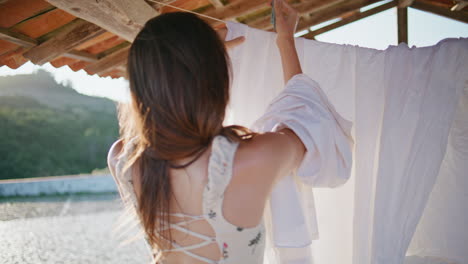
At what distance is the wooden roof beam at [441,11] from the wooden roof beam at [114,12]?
1831 mm

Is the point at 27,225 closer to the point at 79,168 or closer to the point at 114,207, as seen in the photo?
the point at 114,207

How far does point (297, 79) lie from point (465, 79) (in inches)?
21.7

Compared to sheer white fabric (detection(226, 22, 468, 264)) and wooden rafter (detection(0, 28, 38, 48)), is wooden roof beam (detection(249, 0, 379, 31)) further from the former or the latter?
wooden rafter (detection(0, 28, 38, 48))

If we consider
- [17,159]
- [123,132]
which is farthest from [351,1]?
[17,159]

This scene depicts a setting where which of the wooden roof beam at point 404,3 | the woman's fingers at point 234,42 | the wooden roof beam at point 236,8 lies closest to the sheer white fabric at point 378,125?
the woman's fingers at point 234,42

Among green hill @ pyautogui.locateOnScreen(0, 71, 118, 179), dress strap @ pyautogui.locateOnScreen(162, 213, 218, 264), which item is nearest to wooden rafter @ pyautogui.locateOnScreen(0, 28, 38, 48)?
dress strap @ pyautogui.locateOnScreen(162, 213, 218, 264)

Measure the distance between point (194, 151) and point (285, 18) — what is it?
59cm

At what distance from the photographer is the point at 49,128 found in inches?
810

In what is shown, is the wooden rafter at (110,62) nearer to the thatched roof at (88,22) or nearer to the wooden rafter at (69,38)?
the thatched roof at (88,22)

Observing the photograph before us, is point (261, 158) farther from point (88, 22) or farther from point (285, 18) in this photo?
point (88, 22)

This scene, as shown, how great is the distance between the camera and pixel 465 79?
3.35 ft

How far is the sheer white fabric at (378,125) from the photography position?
40.6 inches

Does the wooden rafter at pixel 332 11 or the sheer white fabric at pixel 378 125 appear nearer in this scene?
the sheer white fabric at pixel 378 125

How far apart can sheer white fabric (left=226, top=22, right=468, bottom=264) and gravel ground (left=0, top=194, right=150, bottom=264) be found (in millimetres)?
4404
